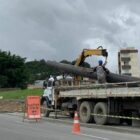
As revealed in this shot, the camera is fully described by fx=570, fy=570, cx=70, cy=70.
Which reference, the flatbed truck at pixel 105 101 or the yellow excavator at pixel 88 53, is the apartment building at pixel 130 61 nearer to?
the yellow excavator at pixel 88 53

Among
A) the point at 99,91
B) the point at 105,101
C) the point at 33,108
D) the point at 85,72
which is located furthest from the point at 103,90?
the point at 33,108

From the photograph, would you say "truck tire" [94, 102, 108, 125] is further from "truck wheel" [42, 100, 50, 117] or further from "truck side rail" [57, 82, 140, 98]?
"truck wheel" [42, 100, 50, 117]

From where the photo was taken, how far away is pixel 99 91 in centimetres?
2512

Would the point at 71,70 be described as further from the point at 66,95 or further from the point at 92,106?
the point at 92,106

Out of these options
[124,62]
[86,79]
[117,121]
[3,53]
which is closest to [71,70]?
[86,79]

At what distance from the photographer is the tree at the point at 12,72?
94438mm

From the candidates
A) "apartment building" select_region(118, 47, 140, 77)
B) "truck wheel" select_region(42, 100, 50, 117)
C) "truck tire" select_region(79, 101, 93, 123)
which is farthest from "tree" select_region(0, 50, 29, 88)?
"truck tire" select_region(79, 101, 93, 123)

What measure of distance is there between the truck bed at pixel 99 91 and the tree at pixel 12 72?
63442 mm

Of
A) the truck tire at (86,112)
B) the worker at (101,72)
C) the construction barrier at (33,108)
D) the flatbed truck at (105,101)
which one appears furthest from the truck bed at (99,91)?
the construction barrier at (33,108)

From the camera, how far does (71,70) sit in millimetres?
29703

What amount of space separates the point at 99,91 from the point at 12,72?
233 feet

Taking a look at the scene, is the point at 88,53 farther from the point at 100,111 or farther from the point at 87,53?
the point at 100,111

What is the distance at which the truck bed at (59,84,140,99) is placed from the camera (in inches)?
897

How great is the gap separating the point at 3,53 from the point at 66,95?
246ft
